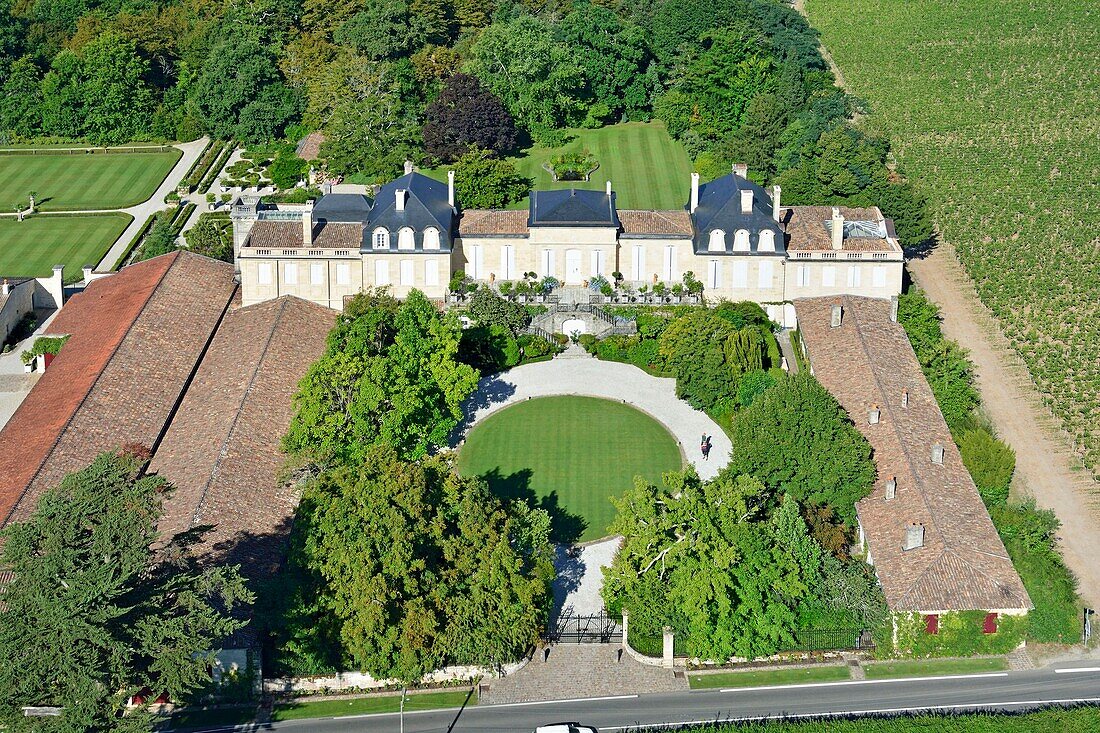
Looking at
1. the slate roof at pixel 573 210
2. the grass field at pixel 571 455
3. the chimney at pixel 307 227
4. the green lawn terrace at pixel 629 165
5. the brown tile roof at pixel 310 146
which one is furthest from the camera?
the brown tile roof at pixel 310 146

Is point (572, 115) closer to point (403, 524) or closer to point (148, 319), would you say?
point (148, 319)

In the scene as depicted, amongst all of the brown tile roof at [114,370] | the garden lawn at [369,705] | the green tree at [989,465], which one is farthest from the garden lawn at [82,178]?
the green tree at [989,465]

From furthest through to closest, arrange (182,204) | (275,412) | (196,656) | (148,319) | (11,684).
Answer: (182,204) < (148,319) < (275,412) < (196,656) < (11,684)

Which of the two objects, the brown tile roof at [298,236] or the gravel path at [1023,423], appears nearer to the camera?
the gravel path at [1023,423]

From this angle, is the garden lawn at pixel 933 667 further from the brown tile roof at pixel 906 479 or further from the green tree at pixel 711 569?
the green tree at pixel 711 569

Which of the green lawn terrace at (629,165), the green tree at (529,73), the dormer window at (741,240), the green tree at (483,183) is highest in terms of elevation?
the green tree at (529,73)

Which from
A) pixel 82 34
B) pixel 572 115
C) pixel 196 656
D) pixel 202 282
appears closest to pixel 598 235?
pixel 202 282

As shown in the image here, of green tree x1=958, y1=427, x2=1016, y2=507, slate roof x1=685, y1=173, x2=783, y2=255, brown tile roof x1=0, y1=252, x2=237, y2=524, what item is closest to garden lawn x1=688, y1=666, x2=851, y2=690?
green tree x1=958, y1=427, x2=1016, y2=507
